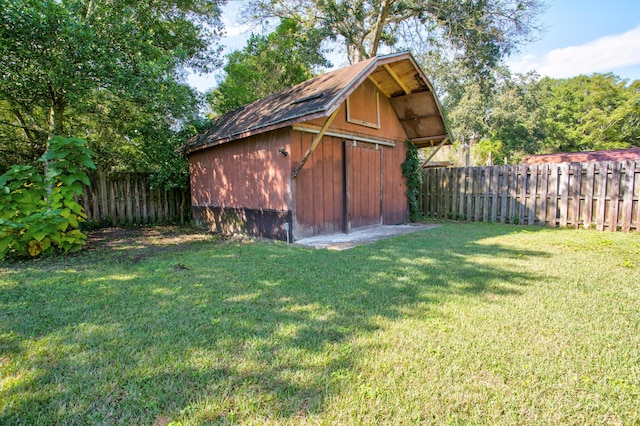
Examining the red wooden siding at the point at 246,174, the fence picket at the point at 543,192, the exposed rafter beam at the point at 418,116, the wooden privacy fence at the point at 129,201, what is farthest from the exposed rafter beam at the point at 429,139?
the wooden privacy fence at the point at 129,201

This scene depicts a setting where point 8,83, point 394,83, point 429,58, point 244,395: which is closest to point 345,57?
point 429,58

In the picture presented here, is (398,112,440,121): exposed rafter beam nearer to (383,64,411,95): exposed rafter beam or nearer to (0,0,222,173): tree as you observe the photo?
(383,64,411,95): exposed rafter beam

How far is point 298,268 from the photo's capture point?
14.7ft

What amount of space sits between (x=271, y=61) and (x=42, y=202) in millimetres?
13135

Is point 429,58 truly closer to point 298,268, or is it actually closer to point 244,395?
point 298,268

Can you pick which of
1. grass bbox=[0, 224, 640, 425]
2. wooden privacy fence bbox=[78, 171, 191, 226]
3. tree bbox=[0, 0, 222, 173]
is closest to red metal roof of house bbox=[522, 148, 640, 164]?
grass bbox=[0, 224, 640, 425]

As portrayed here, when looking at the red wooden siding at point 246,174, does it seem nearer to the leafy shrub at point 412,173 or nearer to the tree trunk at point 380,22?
the leafy shrub at point 412,173

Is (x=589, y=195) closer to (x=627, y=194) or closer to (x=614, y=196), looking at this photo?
(x=614, y=196)

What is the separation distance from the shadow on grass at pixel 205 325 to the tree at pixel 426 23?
1000 centimetres

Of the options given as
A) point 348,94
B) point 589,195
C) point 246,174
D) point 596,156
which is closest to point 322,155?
point 348,94

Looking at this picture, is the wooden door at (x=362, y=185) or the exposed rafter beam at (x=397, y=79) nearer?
the exposed rafter beam at (x=397, y=79)

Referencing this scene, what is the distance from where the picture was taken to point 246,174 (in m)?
7.53

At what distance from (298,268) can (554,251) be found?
14.2 feet

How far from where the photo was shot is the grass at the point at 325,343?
1703 millimetres
